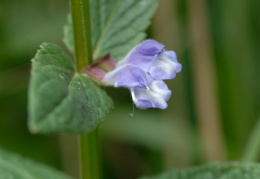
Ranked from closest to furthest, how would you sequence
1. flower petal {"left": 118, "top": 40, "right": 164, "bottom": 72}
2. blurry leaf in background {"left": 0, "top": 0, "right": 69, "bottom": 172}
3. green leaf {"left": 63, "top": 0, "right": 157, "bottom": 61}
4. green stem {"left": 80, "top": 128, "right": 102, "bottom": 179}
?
flower petal {"left": 118, "top": 40, "right": 164, "bottom": 72} < green stem {"left": 80, "top": 128, "right": 102, "bottom": 179} < green leaf {"left": 63, "top": 0, "right": 157, "bottom": 61} < blurry leaf in background {"left": 0, "top": 0, "right": 69, "bottom": 172}

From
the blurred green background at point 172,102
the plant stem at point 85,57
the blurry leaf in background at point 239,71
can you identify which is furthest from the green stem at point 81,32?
the blurry leaf in background at point 239,71

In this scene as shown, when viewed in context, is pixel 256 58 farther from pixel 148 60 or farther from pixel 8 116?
pixel 148 60

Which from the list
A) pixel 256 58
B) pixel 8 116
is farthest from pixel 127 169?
pixel 256 58

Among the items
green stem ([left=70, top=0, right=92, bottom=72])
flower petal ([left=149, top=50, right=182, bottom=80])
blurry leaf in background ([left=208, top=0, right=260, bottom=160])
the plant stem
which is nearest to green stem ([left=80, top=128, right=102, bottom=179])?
the plant stem

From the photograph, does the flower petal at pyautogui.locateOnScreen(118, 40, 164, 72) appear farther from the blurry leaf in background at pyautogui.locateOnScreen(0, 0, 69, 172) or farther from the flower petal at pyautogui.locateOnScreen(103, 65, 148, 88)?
the blurry leaf in background at pyautogui.locateOnScreen(0, 0, 69, 172)

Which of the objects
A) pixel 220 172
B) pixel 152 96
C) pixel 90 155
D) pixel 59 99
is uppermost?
pixel 59 99

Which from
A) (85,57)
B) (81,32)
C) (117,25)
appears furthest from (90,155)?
(117,25)

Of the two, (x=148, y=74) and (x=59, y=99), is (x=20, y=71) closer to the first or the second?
(x=148, y=74)
